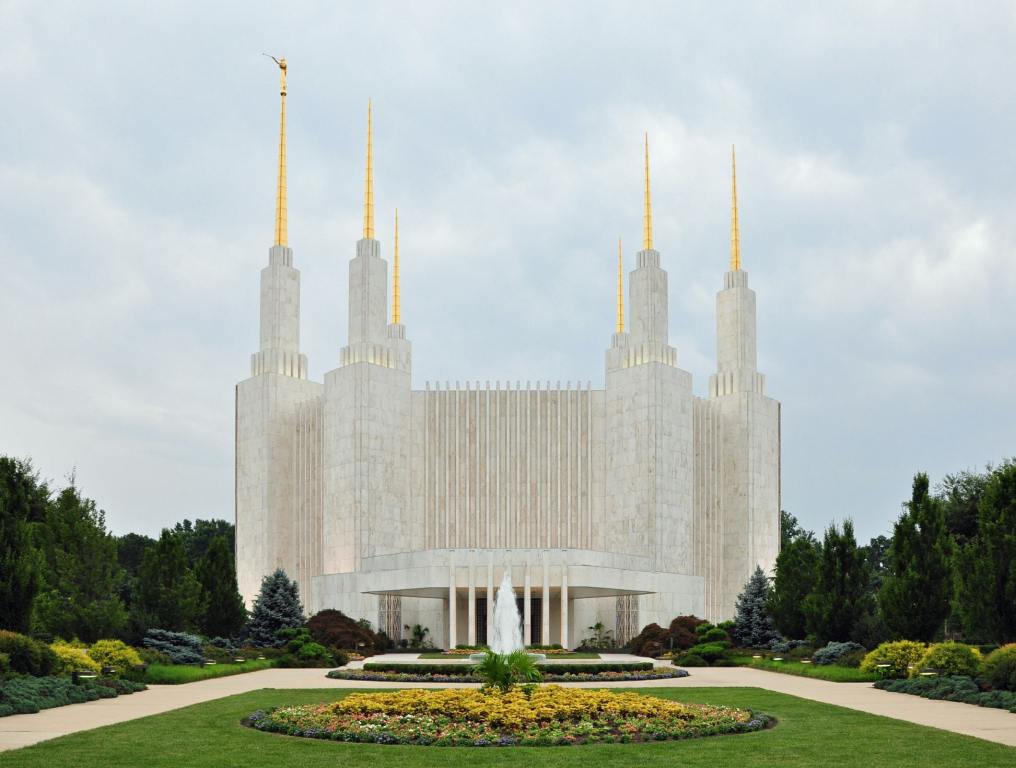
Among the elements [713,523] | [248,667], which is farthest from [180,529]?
[248,667]

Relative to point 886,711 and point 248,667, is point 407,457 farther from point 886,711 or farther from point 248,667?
point 886,711

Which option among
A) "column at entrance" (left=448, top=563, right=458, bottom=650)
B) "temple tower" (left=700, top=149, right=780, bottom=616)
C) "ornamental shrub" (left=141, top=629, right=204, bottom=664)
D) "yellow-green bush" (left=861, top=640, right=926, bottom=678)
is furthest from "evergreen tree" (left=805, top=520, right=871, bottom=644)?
"temple tower" (left=700, top=149, right=780, bottom=616)

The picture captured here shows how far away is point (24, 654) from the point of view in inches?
865

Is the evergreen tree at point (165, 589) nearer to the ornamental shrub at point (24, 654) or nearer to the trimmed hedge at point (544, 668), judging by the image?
the trimmed hedge at point (544, 668)

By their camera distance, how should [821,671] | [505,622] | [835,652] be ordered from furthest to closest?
[505,622]
[835,652]
[821,671]

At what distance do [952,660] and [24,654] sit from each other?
60.8 feet

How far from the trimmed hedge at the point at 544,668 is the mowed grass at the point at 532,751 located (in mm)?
12046

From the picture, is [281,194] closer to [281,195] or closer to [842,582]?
[281,195]

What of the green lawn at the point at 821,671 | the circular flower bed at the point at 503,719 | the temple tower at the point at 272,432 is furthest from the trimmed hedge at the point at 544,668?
the temple tower at the point at 272,432

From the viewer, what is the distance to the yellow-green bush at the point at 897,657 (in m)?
26.6

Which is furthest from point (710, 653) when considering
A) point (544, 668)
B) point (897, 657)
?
point (897, 657)

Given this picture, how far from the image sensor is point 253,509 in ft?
204

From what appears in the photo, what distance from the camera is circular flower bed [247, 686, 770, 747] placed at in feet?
49.6

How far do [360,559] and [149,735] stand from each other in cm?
4147
